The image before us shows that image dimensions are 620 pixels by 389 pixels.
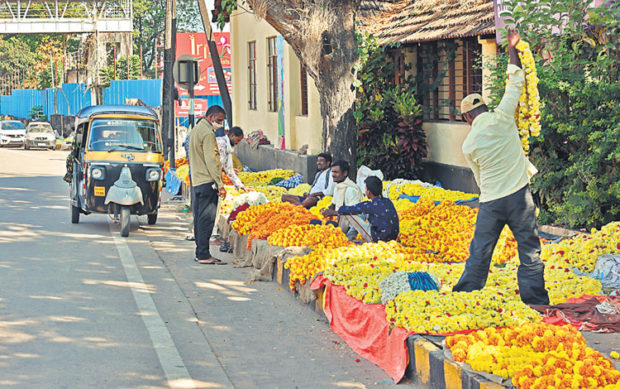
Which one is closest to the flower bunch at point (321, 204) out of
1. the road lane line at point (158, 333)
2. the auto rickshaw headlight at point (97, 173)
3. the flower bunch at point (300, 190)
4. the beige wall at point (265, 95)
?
the road lane line at point (158, 333)

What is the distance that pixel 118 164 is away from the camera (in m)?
15.3

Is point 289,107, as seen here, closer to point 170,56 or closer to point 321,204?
point 170,56

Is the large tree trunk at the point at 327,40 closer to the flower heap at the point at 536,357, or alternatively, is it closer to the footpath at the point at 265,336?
the footpath at the point at 265,336

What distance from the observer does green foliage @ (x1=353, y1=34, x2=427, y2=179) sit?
57.4 feet

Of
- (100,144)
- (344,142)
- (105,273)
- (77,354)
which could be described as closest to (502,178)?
(77,354)

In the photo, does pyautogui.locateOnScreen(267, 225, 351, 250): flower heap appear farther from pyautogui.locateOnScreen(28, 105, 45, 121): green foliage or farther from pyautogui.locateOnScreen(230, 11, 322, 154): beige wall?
pyautogui.locateOnScreen(28, 105, 45, 121): green foliage

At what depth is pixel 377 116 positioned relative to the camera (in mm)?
Result: 17828

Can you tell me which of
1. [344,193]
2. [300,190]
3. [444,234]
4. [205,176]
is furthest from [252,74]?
[444,234]

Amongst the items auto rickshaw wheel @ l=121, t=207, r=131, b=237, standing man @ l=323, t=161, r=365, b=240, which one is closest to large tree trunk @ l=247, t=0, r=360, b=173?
standing man @ l=323, t=161, r=365, b=240

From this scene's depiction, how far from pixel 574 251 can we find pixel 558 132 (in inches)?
97.2

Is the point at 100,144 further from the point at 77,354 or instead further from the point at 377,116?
the point at 77,354

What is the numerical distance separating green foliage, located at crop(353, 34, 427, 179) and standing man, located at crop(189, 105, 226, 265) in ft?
19.7

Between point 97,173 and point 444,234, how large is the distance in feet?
22.9

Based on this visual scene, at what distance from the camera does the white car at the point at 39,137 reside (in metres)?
46.9
